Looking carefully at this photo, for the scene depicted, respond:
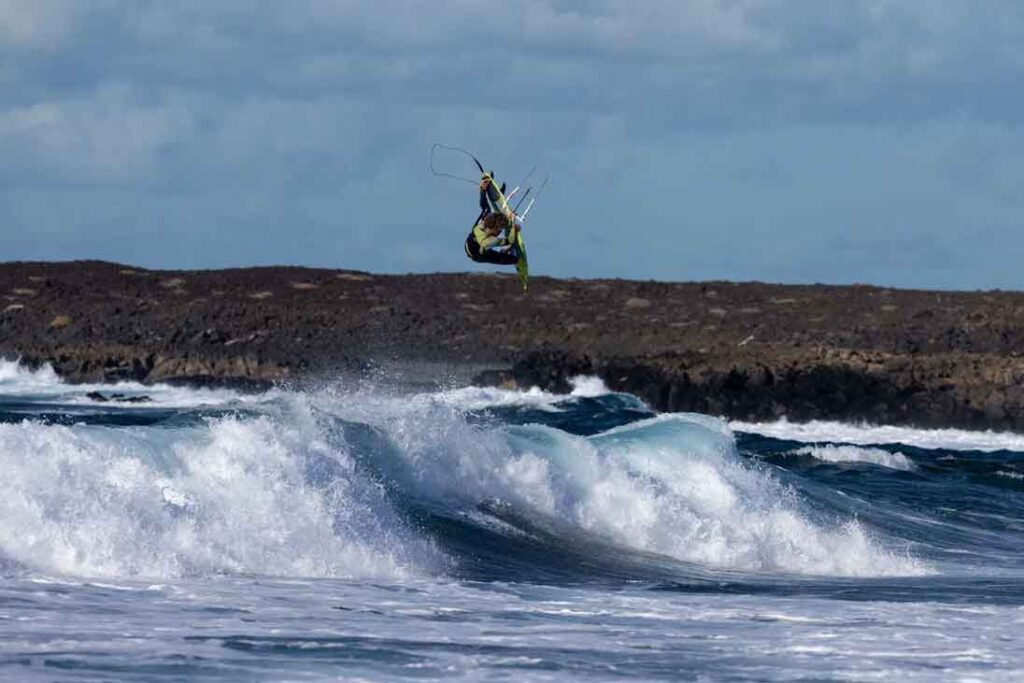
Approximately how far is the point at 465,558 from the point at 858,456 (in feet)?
49.1

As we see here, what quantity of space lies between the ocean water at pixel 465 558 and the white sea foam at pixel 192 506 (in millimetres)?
24

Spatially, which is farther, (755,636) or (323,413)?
(323,413)

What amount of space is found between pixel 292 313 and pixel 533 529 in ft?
133

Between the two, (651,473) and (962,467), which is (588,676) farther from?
(962,467)

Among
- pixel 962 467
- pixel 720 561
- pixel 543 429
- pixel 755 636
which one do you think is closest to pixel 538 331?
pixel 962 467

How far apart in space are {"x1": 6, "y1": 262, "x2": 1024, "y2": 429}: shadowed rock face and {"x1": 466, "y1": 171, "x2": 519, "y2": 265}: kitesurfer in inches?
1014

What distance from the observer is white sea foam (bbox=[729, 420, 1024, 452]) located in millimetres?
39188

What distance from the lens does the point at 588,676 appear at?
1180cm

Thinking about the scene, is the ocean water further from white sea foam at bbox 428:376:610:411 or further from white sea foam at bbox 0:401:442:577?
white sea foam at bbox 428:376:610:411

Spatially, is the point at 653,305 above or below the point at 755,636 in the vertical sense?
above

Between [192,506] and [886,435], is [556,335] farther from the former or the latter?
[192,506]

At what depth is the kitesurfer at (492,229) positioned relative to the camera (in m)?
19.2

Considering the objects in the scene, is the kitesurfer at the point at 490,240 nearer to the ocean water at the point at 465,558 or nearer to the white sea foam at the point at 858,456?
the ocean water at the point at 465,558

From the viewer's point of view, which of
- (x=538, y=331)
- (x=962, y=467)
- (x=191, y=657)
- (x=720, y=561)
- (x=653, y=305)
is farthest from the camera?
(x=653, y=305)
